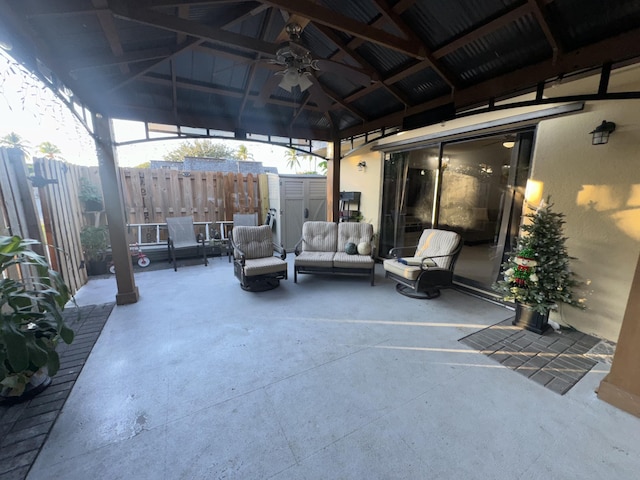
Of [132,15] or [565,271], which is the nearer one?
[132,15]

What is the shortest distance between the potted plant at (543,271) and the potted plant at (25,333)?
4376 mm

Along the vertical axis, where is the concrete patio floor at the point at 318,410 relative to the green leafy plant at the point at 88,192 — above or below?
below

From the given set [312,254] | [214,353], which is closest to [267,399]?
[214,353]

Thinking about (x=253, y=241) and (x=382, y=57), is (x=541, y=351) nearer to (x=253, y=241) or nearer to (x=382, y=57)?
(x=382, y=57)

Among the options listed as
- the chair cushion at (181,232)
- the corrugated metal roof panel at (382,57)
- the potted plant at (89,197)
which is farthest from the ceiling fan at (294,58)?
the potted plant at (89,197)

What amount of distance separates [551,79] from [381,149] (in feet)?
10.1

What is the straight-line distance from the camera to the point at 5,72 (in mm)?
1847

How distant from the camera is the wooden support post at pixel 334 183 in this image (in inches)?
213

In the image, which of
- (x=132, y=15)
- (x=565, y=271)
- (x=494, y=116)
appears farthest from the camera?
(x=494, y=116)

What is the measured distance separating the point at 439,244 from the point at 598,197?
5.98 ft

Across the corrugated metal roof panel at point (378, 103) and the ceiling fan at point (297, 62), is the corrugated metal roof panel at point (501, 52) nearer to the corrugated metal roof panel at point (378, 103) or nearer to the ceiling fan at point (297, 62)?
the corrugated metal roof panel at point (378, 103)

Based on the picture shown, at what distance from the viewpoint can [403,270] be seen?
3.82 meters

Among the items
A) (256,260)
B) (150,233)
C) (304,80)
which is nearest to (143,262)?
Answer: (150,233)

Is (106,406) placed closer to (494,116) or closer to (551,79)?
(551,79)
